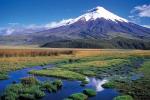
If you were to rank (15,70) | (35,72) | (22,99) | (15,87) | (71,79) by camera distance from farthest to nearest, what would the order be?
(15,70) → (35,72) → (71,79) → (15,87) → (22,99)

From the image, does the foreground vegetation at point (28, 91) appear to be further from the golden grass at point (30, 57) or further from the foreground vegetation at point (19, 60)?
the golden grass at point (30, 57)

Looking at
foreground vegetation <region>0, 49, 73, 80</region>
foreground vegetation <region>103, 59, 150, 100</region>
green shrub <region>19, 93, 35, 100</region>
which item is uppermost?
foreground vegetation <region>0, 49, 73, 80</region>

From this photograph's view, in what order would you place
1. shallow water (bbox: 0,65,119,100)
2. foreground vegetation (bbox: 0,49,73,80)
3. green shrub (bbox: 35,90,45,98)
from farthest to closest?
foreground vegetation (bbox: 0,49,73,80) → shallow water (bbox: 0,65,119,100) → green shrub (bbox: 35,90,45,98)

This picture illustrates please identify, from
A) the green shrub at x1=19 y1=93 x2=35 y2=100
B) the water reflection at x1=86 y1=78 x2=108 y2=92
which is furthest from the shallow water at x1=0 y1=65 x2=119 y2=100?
the green shrub at x1=19 y1=93 x2=35 y2=100

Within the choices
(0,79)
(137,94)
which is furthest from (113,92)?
(0,79)

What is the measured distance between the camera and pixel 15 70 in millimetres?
60062

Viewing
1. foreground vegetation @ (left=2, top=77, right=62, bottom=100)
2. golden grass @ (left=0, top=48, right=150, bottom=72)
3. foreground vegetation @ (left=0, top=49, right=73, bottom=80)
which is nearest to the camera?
foreground vegetation @ (left=2, top=77, right=62, bottom=100)

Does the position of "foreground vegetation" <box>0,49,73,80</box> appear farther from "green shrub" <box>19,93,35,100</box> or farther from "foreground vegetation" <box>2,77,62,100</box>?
"green shrub" <box>19,93,35,100</box>

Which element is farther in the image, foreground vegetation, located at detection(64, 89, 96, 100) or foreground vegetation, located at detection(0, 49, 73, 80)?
foreground vegetation, located at detection(0, 49, 73, 80)

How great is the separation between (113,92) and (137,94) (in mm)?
3178

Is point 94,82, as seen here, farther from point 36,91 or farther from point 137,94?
point 36,91

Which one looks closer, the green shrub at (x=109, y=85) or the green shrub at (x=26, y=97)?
the green shrub at (x=26, y=97)

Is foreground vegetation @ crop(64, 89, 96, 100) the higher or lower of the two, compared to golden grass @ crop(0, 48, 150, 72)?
lower

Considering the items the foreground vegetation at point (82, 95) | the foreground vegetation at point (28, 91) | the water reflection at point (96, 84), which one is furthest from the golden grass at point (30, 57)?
the foreground vegetation at point (82, 95)
